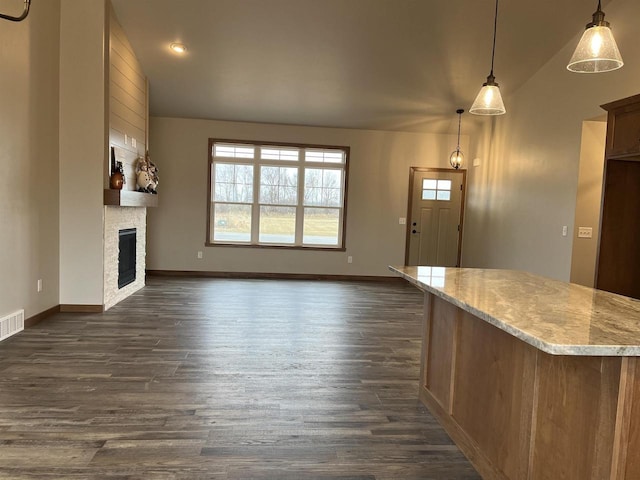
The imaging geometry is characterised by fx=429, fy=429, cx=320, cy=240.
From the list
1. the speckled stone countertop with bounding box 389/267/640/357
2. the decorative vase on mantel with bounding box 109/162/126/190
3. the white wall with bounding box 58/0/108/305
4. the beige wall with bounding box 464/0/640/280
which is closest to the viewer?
the speckled stone countertop with bounding box 389/267/640/357

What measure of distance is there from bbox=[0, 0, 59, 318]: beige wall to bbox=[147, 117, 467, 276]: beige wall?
2.84 metres

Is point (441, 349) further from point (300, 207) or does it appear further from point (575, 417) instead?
point (300, 207)

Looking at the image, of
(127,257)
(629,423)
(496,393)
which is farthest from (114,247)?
(629,423)

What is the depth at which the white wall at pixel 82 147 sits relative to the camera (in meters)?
4.58

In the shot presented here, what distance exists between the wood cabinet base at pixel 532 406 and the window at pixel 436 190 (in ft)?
18.3

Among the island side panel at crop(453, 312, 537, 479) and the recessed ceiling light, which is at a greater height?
the recessed ceiling light

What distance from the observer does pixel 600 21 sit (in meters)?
2.08

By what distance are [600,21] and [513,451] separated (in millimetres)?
2043

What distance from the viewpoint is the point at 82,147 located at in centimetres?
464

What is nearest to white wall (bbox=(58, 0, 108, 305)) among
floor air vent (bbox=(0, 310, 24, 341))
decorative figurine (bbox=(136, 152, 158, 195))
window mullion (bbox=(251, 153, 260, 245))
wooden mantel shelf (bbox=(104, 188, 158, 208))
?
wooden mantel shelf (bbox=(104, 188, 158, 208))

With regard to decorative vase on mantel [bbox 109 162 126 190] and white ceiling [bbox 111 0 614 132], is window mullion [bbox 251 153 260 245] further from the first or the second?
decorative vase on mantel [bbox 109 162 126 190]

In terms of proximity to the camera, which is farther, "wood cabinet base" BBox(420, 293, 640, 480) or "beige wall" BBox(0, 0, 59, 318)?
"beige wall" BBox(0, 0, 59, 318)

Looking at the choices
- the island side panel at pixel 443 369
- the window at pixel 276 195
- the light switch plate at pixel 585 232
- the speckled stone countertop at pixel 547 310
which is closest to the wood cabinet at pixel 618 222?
the light switch plate at pixel 585 232

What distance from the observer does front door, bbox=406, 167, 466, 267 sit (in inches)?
309
